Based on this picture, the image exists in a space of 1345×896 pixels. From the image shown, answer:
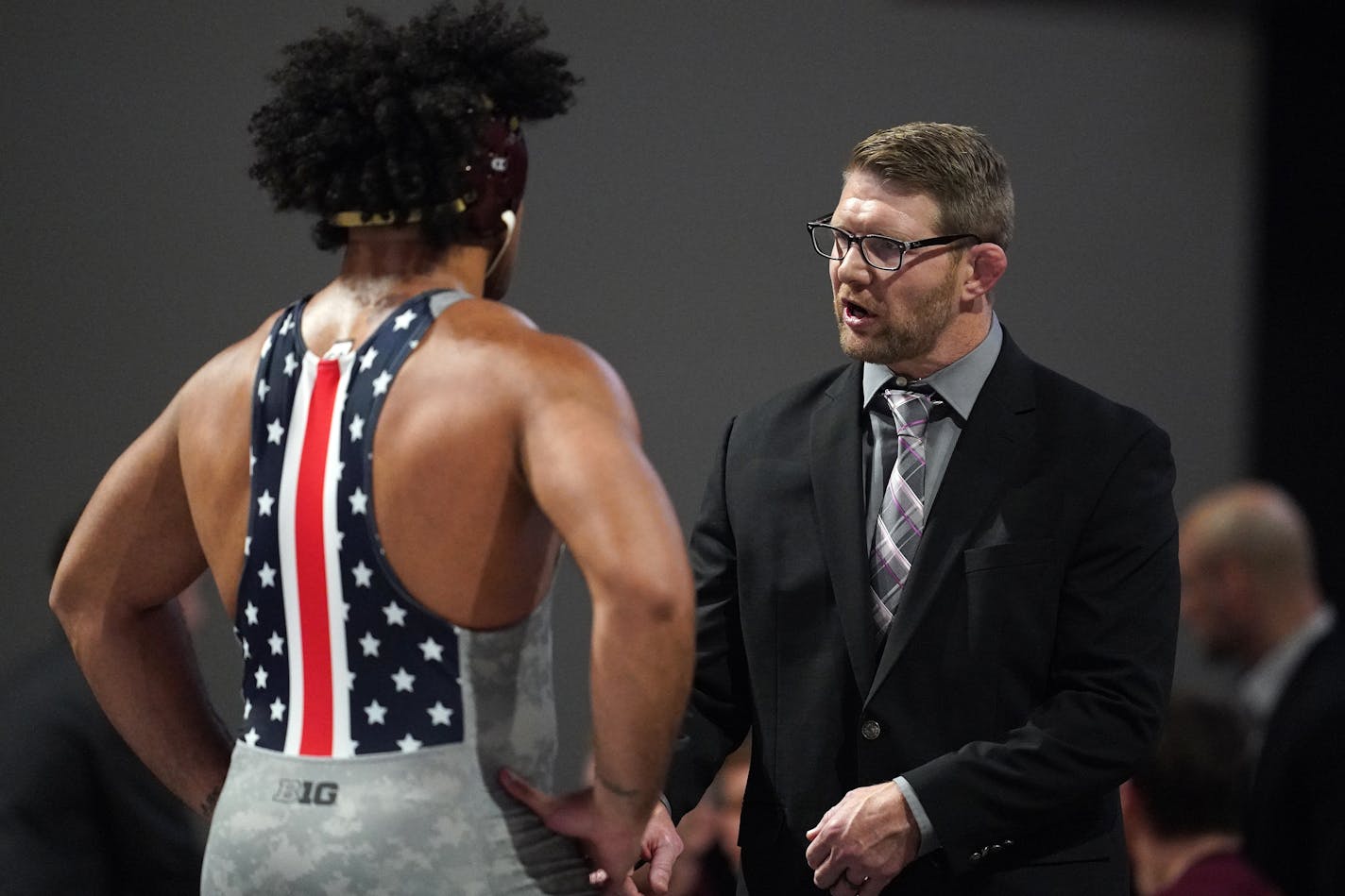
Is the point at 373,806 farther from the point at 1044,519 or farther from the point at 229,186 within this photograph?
the point at 229,186

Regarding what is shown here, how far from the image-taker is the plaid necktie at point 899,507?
2.38 meters

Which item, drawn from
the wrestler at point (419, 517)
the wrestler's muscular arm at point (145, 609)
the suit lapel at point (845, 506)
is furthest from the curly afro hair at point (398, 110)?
the suit lapel at point (845, 506)

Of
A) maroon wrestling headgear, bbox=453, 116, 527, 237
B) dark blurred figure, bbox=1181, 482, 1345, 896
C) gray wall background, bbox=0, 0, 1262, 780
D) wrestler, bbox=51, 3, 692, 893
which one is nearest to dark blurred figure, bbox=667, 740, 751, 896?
gray wall background, bbox=0, 0, 1262, 780

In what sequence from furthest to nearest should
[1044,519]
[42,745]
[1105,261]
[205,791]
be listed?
[1105,261]
[42,745]
[1044,519]
[205,791]

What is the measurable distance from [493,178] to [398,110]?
0.14 metres

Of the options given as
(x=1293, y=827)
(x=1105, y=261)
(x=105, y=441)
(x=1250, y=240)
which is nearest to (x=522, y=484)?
(x=1293, y=827)

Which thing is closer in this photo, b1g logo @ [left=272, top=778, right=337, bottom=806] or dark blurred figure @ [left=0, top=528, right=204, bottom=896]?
b1g logo @ [left=272, top=778, right=337, bottom=806]

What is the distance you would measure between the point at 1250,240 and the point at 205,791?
5608 mm

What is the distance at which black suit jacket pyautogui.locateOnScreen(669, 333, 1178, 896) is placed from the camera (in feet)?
7.46

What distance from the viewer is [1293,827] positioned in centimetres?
359

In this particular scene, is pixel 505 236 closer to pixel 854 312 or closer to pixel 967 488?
pixel 854 312

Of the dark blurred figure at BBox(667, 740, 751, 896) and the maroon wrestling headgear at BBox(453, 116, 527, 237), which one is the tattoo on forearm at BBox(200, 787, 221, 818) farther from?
the dark blurred figure at BBox(667, 740, 751, 896)

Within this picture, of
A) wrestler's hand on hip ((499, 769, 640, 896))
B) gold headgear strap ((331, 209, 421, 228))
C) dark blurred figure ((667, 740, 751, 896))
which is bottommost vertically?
dark blurred figure ((667, 740, 751, 896))

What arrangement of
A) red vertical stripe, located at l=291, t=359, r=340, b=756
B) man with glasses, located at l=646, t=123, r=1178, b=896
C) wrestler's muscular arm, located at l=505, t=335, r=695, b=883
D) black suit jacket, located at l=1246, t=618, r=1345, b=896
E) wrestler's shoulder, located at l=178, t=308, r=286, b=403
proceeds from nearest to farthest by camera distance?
1. wrestler's muscular arm, located at l=505, t=335, r=695, b=883
2. red vertical stripe, located at l=291, t=359, r=340, b=756
3. wrestler's shoulder, located at l=178, t=308, r=286, b=403
4. man with glasses, located at l=646, t=123, r=1178, b=896
5. black suit jacket, located at l=1246, t=618, r=1345, b=896
